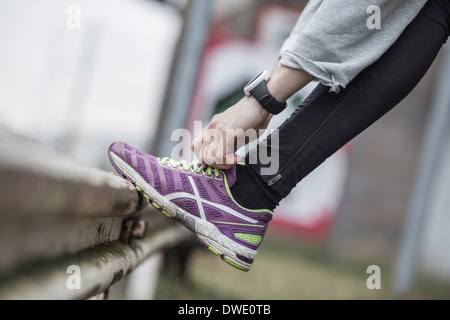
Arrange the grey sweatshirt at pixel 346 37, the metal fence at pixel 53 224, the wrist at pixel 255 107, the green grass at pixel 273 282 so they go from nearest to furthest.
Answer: the metal fence at pixel 53 224, the grey sweatshirt at pixel 346 37, the wrist at pixel 255 107, the green grass at pixel 273 282

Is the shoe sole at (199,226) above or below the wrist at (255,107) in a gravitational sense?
below

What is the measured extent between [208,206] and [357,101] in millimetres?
537

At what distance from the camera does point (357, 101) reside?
1.60m

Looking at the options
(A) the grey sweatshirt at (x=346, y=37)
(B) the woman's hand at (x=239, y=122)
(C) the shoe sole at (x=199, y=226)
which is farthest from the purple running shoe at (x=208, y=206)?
(A) the grey sweatshirt at (x=346, y=37)

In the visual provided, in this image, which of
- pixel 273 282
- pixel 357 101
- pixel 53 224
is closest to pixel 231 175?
pixel 357 101

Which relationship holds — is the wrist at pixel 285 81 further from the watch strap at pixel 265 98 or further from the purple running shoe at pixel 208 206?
the purple running shoe at pixel 208 206

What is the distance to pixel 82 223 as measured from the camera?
1.07 meters

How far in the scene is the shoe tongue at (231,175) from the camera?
5.68 ft

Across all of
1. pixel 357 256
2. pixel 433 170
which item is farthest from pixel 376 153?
pixel 433 170

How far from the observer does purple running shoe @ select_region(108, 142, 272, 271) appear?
1.73 m

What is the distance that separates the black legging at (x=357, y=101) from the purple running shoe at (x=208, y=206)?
0.13 metres

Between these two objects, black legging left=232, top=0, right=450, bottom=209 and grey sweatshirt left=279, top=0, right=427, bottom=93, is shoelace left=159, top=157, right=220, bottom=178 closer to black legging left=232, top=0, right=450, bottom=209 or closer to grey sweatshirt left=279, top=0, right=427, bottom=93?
black legging left=232, top=0, right=450, bottom=209

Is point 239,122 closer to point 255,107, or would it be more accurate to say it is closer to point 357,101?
point 255,107
